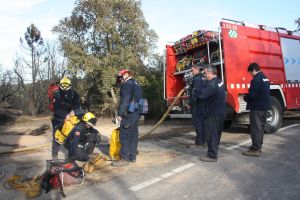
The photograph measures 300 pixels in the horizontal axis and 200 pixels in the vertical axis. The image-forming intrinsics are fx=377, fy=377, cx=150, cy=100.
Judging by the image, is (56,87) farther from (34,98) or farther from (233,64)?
(34,98)

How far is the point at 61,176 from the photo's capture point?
5.36 meters

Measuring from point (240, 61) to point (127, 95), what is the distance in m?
3.87

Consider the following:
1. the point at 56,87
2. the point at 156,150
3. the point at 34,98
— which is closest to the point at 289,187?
the point at 156,150

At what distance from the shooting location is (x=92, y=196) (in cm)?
499


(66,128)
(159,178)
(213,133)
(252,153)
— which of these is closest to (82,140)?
(66,128)

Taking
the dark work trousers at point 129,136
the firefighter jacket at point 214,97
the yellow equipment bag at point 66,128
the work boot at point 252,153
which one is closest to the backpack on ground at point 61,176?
the yellow equipment bag at point 66,128

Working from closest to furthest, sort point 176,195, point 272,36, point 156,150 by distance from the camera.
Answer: point 176,195 → point 156,150 → point 272,36

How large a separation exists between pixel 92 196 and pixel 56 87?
2.99m

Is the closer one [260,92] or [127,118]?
[127,118]

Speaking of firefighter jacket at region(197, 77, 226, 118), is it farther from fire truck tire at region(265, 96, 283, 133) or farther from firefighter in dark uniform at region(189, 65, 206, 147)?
fire truck tire at region(265, 96, 283, 133)

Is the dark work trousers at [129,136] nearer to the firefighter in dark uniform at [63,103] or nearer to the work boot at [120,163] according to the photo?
the work boot at [120,163]

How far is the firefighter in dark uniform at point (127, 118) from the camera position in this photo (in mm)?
6656

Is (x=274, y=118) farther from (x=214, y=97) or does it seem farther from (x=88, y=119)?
(x=88, y=119)

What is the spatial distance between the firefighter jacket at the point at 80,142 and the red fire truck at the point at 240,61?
3.73 m
